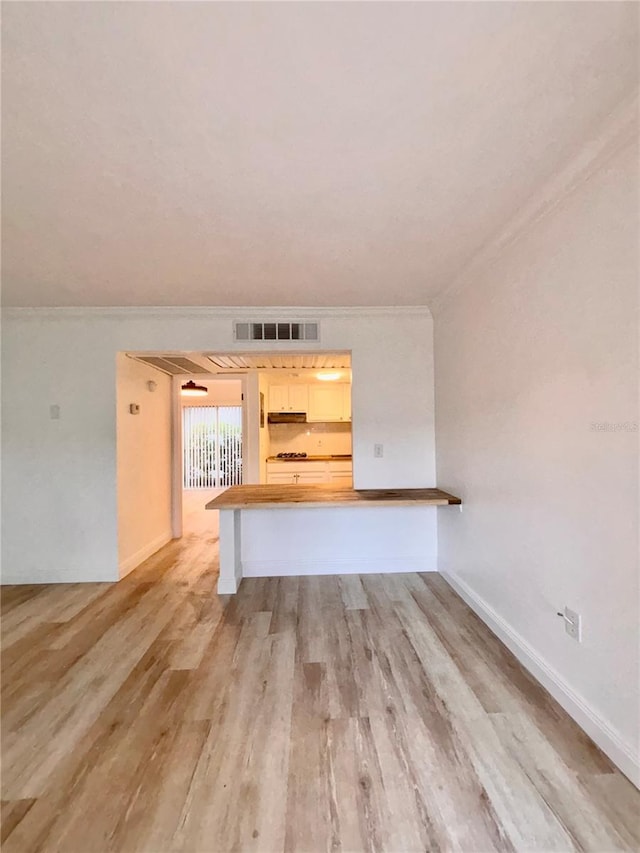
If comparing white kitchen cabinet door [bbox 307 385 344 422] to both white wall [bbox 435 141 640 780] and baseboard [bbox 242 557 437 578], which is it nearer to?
baseboard [bbox 242 557 437 578]

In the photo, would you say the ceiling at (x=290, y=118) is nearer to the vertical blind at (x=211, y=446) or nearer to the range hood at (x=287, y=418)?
the range hood at (x=287, y=418)

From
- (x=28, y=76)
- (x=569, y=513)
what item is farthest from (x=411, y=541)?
(x=28, y=76)

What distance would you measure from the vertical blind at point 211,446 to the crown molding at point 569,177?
7.77 metres

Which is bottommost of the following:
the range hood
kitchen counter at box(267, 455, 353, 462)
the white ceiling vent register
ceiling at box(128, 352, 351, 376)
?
kitchen counter at box(267, 455, 353, 462)

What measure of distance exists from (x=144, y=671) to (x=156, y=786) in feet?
2.63

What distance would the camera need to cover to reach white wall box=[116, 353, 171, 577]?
11.7 ft

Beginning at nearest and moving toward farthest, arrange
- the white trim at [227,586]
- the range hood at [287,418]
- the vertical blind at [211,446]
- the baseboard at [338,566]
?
the white trim at [227,586] → the baseboard at [338,566] → the range hood at [287,418] → the vertical blind at [211,446]

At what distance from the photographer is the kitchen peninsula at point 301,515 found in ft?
10.0

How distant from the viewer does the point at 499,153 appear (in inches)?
59.5

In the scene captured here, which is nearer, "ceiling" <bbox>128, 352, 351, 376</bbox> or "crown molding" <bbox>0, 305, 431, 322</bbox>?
"crown molding" <bbox>0, 305, 431, 322</bbox>

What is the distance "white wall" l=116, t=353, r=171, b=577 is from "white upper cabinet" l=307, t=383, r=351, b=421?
7.63 feet

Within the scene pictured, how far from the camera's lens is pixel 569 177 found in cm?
161

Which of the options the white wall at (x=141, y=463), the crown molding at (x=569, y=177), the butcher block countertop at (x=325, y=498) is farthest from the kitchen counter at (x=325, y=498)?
the crown molding at (x=569, y=177)

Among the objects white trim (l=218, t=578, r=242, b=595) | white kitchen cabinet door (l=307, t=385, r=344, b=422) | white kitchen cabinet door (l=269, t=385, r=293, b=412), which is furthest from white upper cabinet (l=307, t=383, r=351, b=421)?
white trim (l=218, t=578, r=242, b=595)
